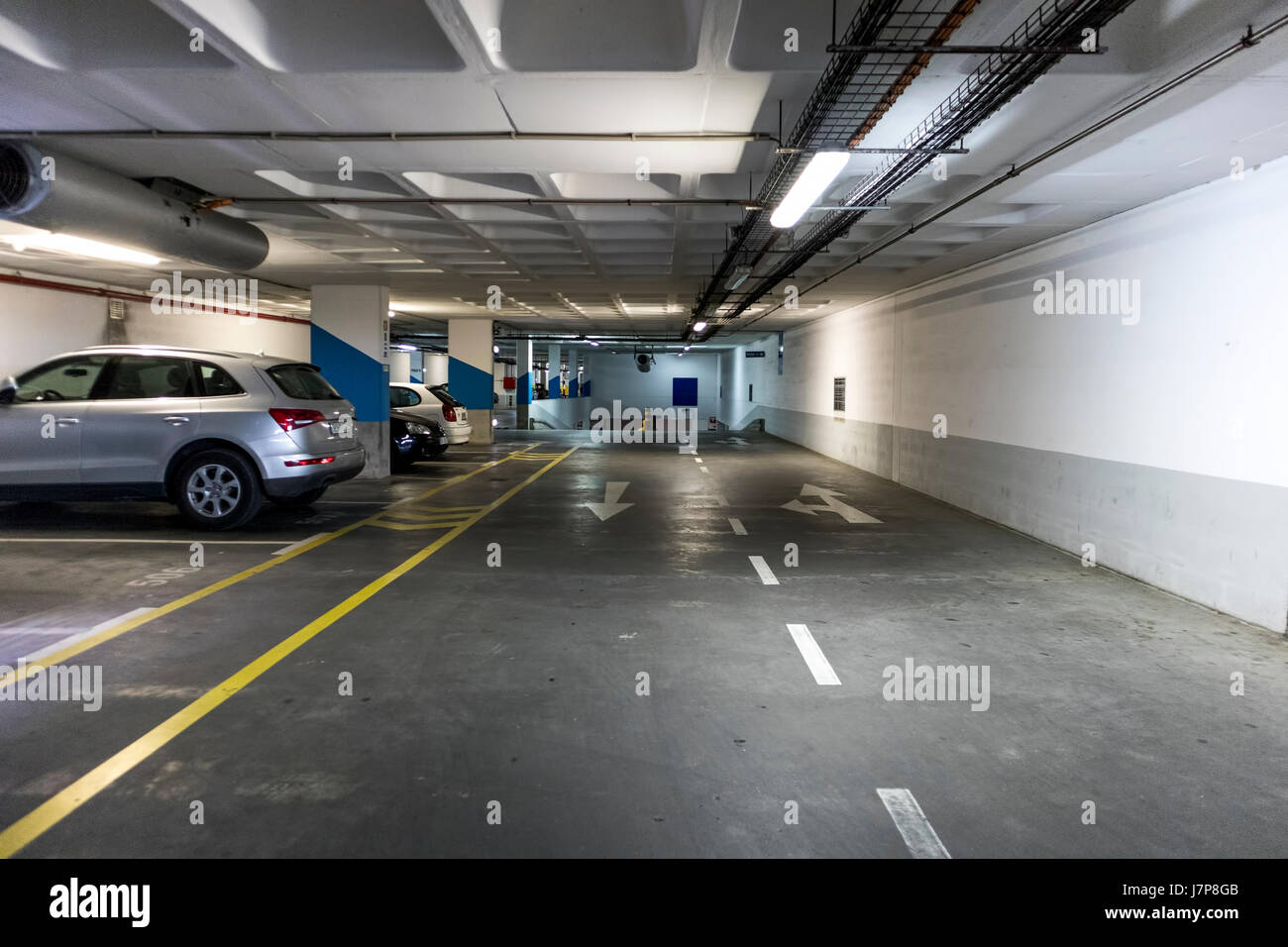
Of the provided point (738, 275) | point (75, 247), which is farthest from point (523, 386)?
point (738, 275)

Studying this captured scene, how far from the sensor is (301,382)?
8.77 m

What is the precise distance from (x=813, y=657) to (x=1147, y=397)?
4.67 m

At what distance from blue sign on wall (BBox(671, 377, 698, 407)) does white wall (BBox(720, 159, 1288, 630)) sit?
3517cm

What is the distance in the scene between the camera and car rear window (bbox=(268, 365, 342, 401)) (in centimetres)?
845

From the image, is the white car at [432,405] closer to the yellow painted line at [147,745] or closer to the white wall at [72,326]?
the white wall at [72,326]

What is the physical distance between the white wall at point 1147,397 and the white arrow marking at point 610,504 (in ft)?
16.3

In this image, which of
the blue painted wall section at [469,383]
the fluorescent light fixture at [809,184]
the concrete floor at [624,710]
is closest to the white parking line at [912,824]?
the concrete floor at [624,710]

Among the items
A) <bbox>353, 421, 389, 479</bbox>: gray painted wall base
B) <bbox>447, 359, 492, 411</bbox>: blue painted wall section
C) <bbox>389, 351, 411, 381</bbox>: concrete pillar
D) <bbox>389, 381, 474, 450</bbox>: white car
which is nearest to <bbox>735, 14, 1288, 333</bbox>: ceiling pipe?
<bbox>353, 421, 389, 479</bbox>: gray painted wall base

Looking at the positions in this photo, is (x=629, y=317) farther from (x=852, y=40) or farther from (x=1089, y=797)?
(x=1089, y=797)

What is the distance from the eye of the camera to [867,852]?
2719mm

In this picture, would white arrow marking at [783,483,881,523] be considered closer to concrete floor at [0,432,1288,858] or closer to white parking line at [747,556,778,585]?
concrete floor at [0,432,1288,858]

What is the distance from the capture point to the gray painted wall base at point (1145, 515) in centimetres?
576

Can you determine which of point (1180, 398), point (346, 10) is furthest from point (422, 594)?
point (1180, 398)

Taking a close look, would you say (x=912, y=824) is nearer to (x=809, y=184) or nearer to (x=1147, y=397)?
(x=809, y=184)
